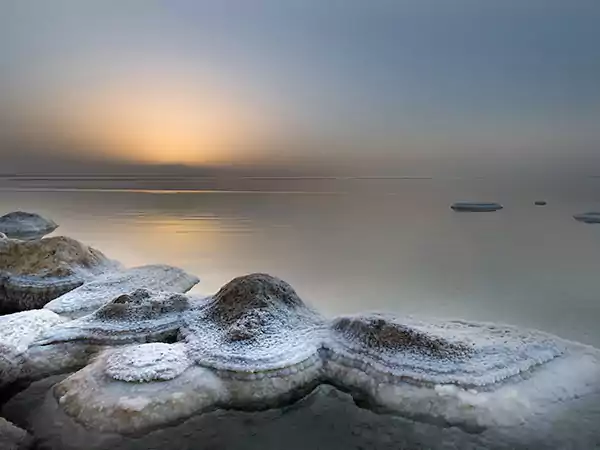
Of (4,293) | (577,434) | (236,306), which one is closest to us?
(577,434)

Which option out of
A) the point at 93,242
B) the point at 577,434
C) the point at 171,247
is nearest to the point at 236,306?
the point at 577,434

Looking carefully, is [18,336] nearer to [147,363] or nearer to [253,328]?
[147,363]

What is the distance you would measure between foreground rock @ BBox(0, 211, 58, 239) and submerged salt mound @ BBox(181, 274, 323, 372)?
10.5m

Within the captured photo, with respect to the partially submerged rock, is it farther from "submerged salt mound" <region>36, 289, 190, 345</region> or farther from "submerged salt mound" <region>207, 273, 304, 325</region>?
"submerged salt mound" <region>36, 289, 190, 345</region>

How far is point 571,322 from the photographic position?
6496 mm

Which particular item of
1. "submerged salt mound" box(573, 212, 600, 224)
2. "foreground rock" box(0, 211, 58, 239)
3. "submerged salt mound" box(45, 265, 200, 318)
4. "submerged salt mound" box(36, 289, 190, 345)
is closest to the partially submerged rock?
"submerged salt mound" box(573, 212, 600, 224)

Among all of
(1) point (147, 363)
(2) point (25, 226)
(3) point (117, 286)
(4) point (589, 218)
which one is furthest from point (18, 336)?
(4) point (589, 218)

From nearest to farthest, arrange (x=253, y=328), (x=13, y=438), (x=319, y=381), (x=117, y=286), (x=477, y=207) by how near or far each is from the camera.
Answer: (x=13, y=438)
(x=319, y=381)
(x=253, y=328)
(x=117, y=286)
(x=477, y=207)

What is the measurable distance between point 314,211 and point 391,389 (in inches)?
689

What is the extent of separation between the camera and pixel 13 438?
369cm

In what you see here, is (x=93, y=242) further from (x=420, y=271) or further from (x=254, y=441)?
(x=254, y=441)

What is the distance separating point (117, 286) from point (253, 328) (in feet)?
10.9

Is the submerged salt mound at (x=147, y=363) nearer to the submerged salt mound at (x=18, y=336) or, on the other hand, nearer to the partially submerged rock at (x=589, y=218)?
the submerged salt mound at (x=18, y=336)

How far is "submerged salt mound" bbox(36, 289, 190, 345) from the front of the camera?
521 centimetres
